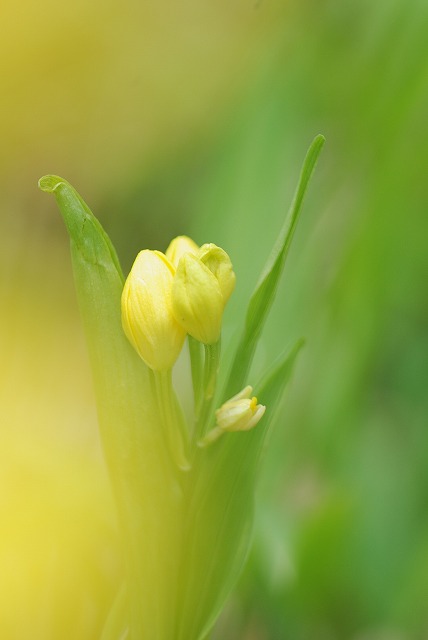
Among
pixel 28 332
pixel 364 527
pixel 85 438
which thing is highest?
pixel 28 332

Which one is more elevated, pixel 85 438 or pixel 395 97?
pixel 395 97

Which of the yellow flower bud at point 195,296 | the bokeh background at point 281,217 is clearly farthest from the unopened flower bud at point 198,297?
the bokeh background at point 281,217

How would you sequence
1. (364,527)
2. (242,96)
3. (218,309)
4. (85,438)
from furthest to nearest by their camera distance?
1. (242,96)
2. (364,527)
3. (85,438)
4. (218,309)

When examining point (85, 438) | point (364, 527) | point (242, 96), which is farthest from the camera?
point (242, 96)

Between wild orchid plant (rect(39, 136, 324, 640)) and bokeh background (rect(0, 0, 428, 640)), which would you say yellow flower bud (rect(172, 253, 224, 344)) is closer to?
wild orchid plant (rect(39, 136, 324, 640))

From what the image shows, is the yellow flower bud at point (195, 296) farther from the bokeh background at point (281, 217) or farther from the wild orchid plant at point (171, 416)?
the bokeh background at point (281, 217)

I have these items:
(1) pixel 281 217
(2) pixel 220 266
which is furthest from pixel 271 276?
(1) pixel 281 217

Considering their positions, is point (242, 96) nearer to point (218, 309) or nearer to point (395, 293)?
point (395, 293)

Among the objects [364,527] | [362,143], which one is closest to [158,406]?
[364,527]

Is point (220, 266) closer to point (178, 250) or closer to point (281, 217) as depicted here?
point (178, 250)
